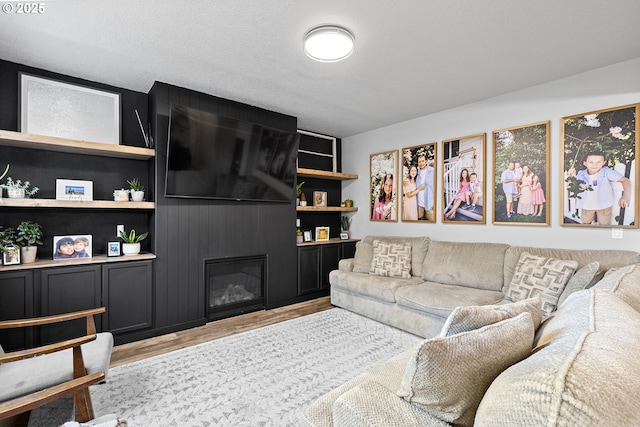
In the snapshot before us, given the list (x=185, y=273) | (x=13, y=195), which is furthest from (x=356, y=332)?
(x=13, y=195)

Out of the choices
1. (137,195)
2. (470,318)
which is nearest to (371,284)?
(470,318)

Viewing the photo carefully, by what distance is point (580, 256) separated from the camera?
2742 mm

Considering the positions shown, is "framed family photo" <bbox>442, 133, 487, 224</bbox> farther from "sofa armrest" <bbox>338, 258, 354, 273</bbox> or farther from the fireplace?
the fireplace

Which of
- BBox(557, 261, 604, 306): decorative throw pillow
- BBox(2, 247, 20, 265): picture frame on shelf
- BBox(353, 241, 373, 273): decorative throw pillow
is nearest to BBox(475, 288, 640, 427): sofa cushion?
BBox(557, 261, 604, 306): decorative throw pillow

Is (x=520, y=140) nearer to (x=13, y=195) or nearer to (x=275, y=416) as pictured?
(x=275, y=416)

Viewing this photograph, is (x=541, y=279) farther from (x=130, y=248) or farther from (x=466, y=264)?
(x=130, y=248)

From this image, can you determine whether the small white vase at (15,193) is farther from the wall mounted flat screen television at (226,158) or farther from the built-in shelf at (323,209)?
the built-in shelf at (323,209)

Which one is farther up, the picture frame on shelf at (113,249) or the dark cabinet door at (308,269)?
the picture frame on shelf at (113,249)

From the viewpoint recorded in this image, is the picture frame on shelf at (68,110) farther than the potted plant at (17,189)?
Yes

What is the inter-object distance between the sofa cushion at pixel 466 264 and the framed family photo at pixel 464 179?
0.43m

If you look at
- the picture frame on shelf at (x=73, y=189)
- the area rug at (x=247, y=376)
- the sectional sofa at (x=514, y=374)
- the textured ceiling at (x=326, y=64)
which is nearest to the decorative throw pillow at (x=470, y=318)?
the sectional sofa at (x=514, y=374)

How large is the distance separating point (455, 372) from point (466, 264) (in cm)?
279

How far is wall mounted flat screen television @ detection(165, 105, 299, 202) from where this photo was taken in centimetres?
310

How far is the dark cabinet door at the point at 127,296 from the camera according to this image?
9.40 ft
